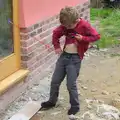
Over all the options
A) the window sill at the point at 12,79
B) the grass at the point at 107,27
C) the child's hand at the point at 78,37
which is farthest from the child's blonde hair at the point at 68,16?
the grass at the point at 107,27

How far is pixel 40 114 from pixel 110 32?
522cm

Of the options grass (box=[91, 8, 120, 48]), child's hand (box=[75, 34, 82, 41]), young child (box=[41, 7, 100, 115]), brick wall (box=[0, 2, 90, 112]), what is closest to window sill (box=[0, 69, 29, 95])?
brick wall (box=[0, 2, 90, 112])

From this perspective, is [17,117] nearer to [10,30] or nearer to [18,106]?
[18,106]

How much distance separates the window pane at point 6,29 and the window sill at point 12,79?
11.5 inches

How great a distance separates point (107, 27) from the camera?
1066 cm

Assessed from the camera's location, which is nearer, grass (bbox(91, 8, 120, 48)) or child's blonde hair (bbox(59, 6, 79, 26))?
child's blonde hair (bbox(59, 6, 79, 26))

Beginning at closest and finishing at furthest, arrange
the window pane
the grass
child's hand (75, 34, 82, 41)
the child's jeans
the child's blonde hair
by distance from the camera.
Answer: the child's blonde hair → child's hand (75, 34, 82, 41) → the child's jeans → the window pane → the grass

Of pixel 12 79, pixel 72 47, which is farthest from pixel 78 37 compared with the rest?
pixel 12 79

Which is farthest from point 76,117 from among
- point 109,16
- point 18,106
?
point 109,16

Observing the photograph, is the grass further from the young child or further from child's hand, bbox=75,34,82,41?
child's hand, bbox=75,34,82,41

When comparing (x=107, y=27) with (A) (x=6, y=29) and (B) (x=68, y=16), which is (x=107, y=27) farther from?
(B) (x=68, y=16)

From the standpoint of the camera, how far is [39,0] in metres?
6.05

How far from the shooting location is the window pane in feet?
17.7

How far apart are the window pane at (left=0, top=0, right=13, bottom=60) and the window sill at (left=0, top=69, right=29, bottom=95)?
29cm
